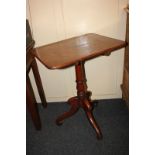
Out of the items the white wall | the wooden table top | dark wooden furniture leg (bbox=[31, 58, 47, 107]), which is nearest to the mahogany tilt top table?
the wooden table top

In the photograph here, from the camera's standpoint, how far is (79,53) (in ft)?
4.44

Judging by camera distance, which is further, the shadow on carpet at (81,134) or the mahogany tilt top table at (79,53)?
the shadow on carpet at (81,134)

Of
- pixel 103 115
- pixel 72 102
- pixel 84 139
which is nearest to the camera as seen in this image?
Answer: pixel 84 139


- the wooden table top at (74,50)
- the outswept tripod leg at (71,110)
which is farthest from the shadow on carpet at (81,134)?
the wooden table top at (74,50)

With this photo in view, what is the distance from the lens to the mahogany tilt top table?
1.27 meters

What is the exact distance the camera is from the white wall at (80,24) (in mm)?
1774

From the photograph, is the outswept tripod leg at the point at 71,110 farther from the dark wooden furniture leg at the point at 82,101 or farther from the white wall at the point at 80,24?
the white wall at the point at 80,24

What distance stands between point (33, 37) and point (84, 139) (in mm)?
1081

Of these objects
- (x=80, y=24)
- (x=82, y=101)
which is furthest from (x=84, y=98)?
(x=80, y=24)

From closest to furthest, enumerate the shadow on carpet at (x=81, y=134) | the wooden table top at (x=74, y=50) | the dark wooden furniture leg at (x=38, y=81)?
the wooden table top at (x=74, y=50) < the shadow on carpet at (x=81, y=134) < the dark wooden furniture leg at (x=38, y=81)

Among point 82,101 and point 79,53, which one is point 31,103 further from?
point 79,53

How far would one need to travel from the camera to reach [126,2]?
1.74 metres
